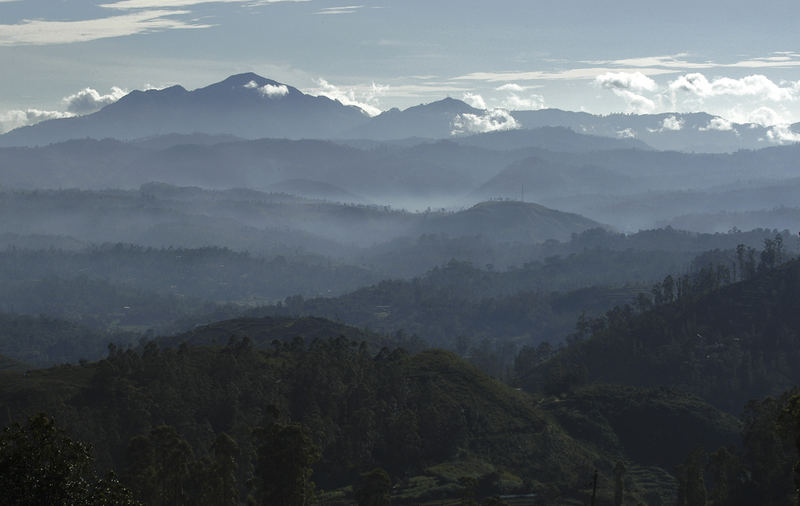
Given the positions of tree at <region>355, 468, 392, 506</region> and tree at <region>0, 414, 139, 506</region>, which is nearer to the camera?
tree at <region>0, 414, 139, 506</region>

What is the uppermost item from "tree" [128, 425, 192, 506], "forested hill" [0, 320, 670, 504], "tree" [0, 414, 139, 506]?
"tree" [0, 414, 139, 506]

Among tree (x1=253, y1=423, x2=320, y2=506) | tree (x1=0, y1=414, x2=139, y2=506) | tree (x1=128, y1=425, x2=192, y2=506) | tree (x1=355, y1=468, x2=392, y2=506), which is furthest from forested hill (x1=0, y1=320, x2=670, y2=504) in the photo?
tree (x1=0, y1=414, x2=139, y2=506)

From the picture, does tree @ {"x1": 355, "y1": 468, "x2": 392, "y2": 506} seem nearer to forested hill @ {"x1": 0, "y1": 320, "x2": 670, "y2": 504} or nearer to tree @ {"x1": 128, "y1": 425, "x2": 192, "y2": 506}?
forested hill @ {"x1": 0, "y1": 320, "x2": 670, "y2": 504}

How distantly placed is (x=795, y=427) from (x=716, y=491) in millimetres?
75325

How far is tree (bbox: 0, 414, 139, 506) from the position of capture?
53.7m

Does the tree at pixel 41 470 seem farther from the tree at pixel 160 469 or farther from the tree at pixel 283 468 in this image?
the tree at pixel 160 469

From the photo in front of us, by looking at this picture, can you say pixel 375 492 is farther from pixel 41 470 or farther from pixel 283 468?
pixel 41 470

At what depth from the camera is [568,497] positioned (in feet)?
456

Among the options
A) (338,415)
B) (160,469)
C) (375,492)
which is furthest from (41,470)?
(338,415)

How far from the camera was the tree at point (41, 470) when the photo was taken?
53656mm

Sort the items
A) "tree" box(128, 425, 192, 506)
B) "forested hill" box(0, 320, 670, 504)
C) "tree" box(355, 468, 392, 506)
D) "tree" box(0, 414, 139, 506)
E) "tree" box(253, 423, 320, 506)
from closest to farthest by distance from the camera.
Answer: "tree" box(0, 414, 139, 506)
"tree" box(253, 423, 320, 506)
"tree" box(128, 425, 192, 506)
"tree" box(355, 468, 392, 506)
"forested hill" box(0, 320, 670, 504)

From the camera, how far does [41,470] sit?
54.5m

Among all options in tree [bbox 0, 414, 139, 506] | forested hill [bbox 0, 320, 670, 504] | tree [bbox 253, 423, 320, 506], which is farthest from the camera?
forested hill [bbox 0, 320, 670, 504]

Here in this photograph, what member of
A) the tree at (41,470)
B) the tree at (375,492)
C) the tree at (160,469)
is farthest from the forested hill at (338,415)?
the tree at (41,470)
